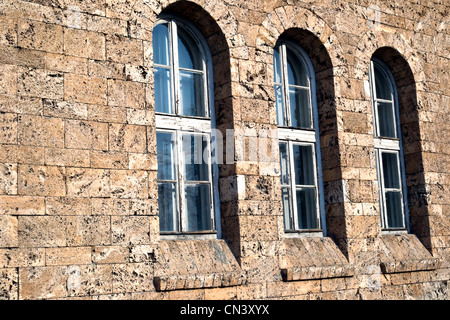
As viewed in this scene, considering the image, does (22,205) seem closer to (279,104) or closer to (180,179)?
(180,179)

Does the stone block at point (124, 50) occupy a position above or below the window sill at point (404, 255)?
above

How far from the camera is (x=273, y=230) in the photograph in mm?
7441

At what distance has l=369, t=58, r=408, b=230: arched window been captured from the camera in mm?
9188

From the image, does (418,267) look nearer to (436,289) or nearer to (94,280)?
(436,289)

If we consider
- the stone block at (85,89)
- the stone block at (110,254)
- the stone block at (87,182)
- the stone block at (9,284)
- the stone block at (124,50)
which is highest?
the stone block at (124,50)

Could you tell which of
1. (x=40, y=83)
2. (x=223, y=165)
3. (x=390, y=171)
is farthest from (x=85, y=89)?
(x=390, y=171)

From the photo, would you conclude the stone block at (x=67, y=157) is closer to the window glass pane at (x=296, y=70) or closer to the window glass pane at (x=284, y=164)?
the window glass pane at (x=284, y=164)

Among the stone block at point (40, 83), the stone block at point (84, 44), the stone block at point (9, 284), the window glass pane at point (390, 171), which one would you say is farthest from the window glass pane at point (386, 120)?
the stone block at point (9, 284)

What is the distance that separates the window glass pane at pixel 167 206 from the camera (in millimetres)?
7047

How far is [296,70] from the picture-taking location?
8.62 m

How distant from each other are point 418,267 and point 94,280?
4569 mm

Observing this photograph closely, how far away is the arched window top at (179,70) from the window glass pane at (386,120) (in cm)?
297

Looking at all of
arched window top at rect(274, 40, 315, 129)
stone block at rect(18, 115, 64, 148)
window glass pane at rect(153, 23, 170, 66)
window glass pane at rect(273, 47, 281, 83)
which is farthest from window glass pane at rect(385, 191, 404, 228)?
stone block at rect(18, 115, 64, 148)

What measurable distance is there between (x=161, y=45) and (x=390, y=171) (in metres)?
3.89
